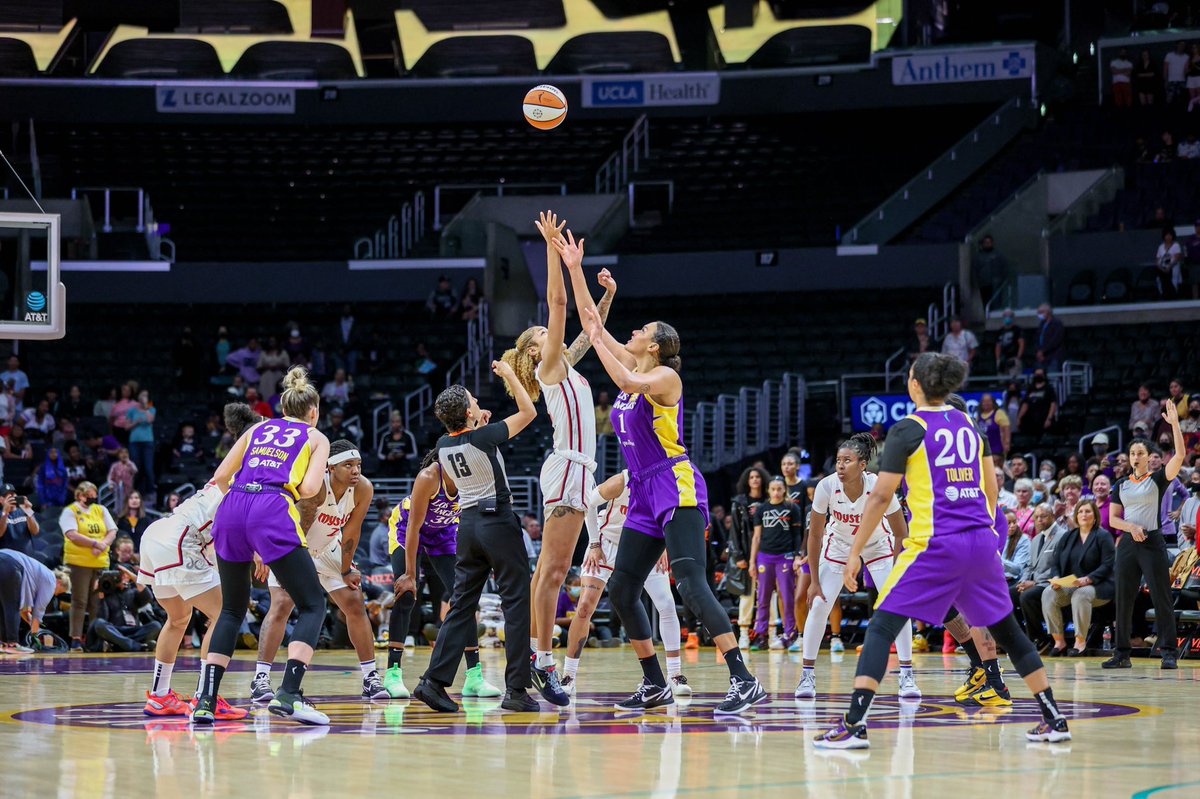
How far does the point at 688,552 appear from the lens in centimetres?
889

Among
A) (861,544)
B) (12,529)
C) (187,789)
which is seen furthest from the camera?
(12,529)

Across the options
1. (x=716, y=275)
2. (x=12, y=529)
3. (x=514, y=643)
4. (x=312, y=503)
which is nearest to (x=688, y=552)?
(x=514, y=643)

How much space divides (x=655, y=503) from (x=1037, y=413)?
14507mm

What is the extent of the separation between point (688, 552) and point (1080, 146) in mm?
23085

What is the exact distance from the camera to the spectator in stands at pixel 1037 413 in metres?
22.2

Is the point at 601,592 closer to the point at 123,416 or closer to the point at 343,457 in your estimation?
the point at 343,457

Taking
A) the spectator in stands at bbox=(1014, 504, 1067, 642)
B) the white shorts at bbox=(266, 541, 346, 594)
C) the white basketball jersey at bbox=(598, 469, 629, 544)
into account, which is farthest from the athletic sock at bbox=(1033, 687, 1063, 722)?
the spectator in stands at bbox=(1014, 504, 1067, 642)

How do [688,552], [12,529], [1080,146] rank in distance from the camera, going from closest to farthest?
[688,552] → [12,529] → [1080,146]

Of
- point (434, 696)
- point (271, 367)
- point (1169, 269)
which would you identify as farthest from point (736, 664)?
point (271, 367)

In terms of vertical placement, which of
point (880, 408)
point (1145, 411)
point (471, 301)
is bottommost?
point (1145, 411)

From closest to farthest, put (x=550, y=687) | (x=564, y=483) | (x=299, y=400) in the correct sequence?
Result: (x=299, y=400), (x=550, y=687), (x=564, y=483)

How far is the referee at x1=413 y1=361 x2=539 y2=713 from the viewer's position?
8.88m

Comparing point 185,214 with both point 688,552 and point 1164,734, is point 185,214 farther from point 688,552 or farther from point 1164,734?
point 1164,734

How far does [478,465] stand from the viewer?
354 inches
